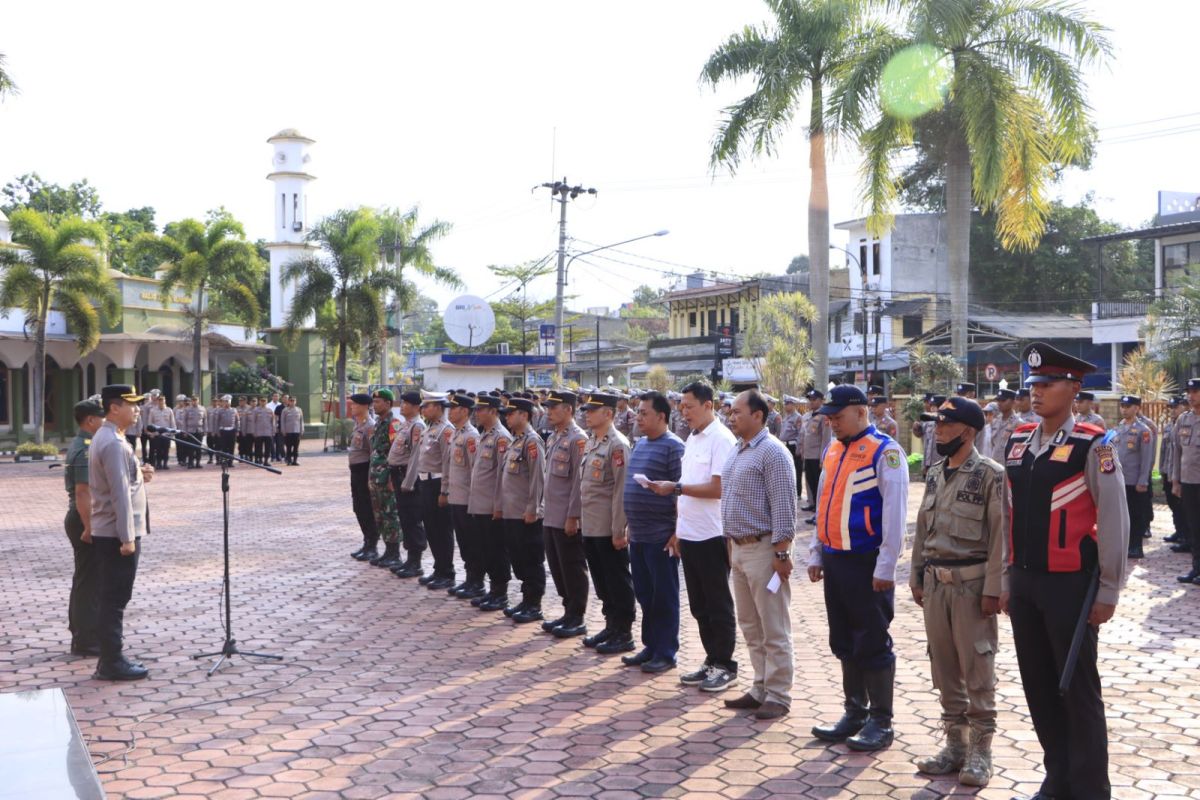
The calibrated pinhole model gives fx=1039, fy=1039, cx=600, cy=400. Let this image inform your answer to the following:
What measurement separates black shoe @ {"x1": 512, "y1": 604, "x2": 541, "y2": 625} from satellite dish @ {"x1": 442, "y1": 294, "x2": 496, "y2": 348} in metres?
30.0

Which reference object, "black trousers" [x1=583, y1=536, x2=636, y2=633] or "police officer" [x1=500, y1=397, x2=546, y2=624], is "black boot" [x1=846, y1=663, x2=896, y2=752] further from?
"police officer" [x1=500, y1=397, x2=546, y2=624]

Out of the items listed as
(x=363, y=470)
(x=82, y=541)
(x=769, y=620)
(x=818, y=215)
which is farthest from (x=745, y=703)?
(x=818, y=215)

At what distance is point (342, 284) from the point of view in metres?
35.8

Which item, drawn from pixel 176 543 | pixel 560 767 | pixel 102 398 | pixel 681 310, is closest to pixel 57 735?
pixel 560 767

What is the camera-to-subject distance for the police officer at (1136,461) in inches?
469

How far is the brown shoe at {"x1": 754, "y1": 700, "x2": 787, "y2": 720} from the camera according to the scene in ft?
19.7

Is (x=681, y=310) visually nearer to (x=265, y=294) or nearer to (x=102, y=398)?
(x=265, y=294)

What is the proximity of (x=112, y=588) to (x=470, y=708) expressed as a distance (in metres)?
2.78

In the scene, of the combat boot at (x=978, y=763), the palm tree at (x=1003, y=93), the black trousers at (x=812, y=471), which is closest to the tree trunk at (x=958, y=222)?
the palm tree at (x=1003, y=93)

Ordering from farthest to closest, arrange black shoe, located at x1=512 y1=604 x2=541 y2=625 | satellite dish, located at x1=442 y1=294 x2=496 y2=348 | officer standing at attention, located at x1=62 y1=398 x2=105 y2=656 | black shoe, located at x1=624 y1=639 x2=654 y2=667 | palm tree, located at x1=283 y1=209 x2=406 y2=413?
satellite dish, located at x1=442 y1=294 x2=496 y2=348
palm tree, located at x1=283 y1=209 x2=406 y2=413
black shoe, located at x1=512 y1=604 x2=541 y2=625
officer standing at attention, located at x1=62 y1=398 x2=105 y2=656
black shoe, located at x1=624 y1=639 x2=654 y2=667

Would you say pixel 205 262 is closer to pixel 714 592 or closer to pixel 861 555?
pixel 714 592

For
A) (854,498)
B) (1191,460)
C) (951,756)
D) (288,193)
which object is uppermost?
(288,193)

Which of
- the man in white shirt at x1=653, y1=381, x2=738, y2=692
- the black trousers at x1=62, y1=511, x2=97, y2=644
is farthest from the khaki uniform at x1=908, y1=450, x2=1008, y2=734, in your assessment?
the black trousers at x1=62, y1=511, x2=97, y2=644

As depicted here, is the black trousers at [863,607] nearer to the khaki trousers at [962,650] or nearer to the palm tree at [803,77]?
the khaki trousers at [962,650]
